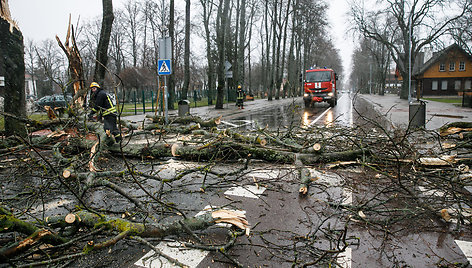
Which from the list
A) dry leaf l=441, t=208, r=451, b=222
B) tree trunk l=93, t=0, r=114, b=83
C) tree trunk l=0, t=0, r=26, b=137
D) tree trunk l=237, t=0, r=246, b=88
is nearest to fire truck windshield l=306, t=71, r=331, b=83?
tree trunk l=237, t=0, r=246, b=88

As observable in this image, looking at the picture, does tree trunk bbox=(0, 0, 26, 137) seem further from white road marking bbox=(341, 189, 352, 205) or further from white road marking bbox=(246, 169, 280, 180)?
white road marking bbox=(341, 189, 352, 205)

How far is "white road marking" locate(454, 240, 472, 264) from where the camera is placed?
281cm

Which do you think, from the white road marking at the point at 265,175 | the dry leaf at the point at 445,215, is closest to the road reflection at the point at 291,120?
the white road marking at the point at 265,175

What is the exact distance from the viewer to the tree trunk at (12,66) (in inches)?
320

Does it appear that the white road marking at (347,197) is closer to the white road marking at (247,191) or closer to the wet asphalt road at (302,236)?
the wet asphalt road at (302,236)

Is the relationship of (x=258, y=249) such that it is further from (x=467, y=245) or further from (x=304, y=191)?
(x=467, y=245)

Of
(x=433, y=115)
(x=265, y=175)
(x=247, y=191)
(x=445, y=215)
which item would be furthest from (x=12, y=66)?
(x=433, y=115)

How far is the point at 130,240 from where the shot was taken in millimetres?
3062

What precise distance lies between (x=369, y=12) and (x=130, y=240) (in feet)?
135

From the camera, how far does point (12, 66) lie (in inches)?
323

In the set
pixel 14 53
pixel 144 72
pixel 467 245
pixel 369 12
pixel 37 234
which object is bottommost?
pixel 467 245

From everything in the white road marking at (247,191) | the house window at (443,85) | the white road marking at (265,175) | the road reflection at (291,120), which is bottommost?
the white road marking at (247,191)

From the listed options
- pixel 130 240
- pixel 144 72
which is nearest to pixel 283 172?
pixel 130 240

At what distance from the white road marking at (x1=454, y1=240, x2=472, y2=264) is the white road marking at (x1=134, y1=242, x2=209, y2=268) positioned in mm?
2322
